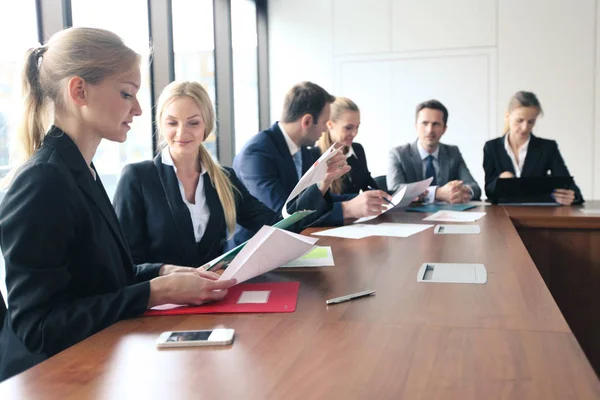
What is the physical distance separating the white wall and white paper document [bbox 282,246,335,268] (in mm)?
3914

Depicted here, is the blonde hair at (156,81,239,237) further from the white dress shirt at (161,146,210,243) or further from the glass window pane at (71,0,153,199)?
the glass window pane at (71,0,153,199)

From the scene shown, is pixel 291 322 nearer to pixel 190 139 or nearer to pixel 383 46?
pixel 190 139

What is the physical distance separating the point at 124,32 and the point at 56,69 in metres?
1.80

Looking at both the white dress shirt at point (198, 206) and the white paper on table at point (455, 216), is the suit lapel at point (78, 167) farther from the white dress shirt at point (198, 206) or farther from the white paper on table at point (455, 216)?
the white paper on table at point (455, 216)

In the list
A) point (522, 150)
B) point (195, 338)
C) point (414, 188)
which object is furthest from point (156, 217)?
point (522, 150)

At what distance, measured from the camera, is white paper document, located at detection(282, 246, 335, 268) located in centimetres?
179

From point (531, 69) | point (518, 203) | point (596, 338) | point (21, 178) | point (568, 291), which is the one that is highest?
point (531, 69)

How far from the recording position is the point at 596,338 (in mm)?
2861

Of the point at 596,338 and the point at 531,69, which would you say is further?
the point at 531,69

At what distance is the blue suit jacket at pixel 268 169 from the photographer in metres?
2.89

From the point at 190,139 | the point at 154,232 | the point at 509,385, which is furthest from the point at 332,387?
the point at 190,139

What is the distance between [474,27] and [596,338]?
11.9 feet

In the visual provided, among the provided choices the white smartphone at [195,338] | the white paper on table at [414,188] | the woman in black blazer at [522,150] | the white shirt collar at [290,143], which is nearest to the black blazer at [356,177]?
the white shirt collar at [290,143]

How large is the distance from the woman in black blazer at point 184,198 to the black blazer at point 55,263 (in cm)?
77
